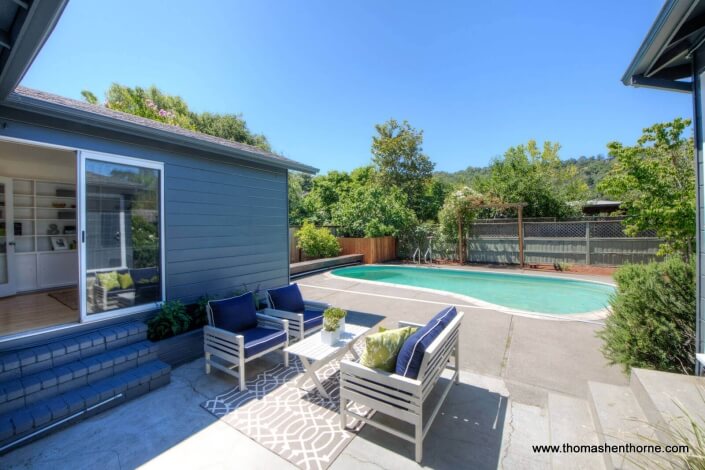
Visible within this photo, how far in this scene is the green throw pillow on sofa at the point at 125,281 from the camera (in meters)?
3.91

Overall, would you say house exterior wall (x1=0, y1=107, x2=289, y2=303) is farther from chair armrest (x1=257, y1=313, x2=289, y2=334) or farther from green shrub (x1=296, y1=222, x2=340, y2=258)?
green shrub (x1=296, y1=222, x2=340, y2=258)

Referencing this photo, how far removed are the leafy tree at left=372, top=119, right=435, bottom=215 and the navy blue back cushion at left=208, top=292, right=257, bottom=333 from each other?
49.3ft

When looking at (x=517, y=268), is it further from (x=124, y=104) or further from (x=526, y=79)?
(x=124, y=104)

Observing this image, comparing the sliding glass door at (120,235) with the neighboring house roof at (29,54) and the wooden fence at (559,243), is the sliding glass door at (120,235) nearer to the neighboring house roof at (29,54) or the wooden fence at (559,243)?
the neighboring house roof at (29,54)

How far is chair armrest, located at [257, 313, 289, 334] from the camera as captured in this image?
3910 mm

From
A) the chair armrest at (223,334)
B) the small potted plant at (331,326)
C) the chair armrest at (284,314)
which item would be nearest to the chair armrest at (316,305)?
the chair armrest at (284,314)

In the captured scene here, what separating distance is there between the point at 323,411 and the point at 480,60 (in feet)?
41.2

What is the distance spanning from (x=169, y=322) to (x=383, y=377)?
3.07 metres

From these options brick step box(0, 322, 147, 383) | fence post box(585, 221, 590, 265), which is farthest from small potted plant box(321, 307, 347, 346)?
fence post box(585, 221, 590, 265)

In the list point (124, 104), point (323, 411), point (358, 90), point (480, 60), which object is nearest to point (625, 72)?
point (323, 411)

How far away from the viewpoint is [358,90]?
13.7m

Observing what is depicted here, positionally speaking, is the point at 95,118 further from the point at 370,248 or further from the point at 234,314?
the point at 370,248

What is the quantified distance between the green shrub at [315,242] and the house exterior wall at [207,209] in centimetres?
623

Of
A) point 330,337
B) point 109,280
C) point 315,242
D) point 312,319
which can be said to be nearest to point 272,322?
point 312,319
